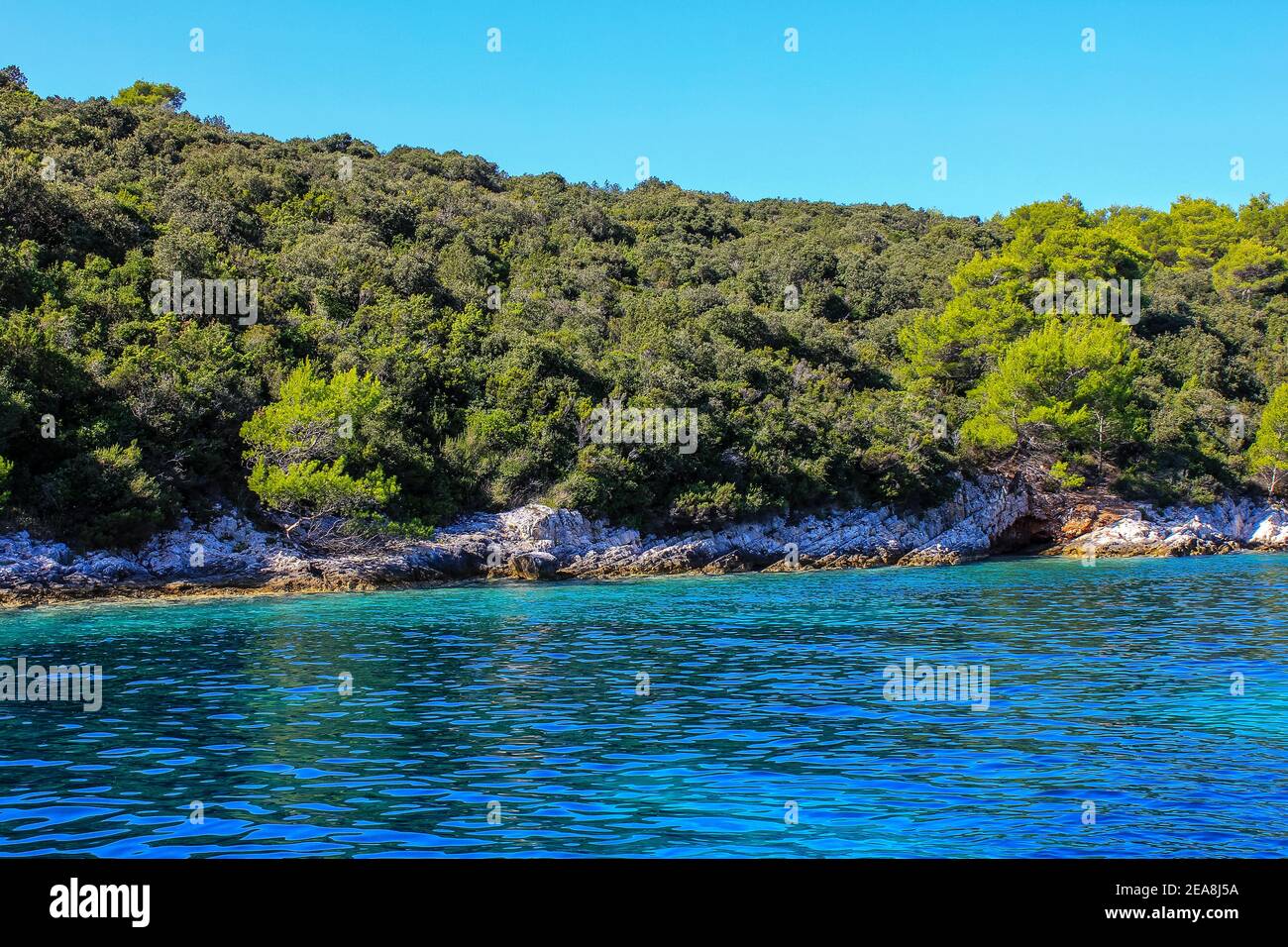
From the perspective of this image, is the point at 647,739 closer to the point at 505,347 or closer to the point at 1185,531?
the point at 505,347

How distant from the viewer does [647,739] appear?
1041 centimetres

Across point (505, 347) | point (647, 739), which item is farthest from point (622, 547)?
point (647, 739)

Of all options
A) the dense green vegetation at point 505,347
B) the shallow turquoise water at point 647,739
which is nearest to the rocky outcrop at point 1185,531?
the dense green vegetation at point 505,347

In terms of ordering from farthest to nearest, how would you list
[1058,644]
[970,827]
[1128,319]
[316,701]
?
[1128,319]
[1058,644]
[316,701]
[970,827]

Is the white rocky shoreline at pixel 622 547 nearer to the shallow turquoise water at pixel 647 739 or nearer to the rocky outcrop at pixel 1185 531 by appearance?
the rocky outcrop at pixel 1185 531

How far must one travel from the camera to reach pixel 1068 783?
848 cm

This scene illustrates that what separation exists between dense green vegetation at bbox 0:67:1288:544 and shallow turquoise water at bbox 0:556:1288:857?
9457mm

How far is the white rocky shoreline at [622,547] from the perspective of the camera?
25.7 m

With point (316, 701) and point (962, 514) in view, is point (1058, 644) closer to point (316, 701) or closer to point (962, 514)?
point (316, 701)

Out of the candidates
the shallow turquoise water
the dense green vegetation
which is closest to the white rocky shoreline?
the dense green vegetation

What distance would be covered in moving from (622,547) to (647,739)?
23.6m
